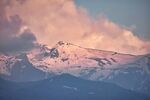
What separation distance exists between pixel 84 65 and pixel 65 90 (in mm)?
626

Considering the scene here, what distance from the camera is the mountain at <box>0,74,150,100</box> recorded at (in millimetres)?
6445

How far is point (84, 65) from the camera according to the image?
659 centimetres

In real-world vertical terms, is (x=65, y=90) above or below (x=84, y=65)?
below

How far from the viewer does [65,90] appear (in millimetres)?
6543

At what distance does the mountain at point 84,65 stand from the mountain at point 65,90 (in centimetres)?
12

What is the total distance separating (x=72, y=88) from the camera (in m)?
6.55

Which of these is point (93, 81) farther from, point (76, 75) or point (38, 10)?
point (38, 10)

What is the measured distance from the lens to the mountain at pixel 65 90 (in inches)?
254

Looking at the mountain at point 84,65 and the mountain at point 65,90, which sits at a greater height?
the mountain at point 84,65

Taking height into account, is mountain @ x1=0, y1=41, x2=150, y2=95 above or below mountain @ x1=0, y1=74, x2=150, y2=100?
above

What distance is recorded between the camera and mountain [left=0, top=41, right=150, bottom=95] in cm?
648

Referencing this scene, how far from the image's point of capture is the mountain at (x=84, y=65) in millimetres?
6477

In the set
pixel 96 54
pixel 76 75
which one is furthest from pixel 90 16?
pixel 76 75

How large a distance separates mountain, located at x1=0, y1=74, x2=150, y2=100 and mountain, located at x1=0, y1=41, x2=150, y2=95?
4.5 inches
